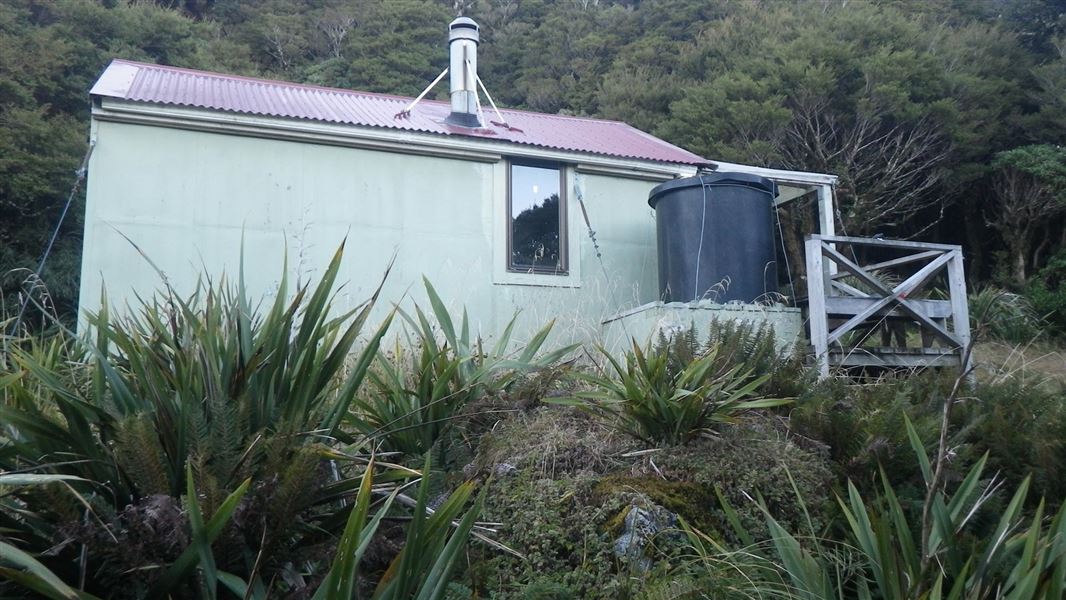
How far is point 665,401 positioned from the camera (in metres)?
4.32

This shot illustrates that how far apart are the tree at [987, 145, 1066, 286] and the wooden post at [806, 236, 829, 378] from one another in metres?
11.4

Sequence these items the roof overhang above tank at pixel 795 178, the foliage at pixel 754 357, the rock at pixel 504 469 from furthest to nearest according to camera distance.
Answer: the roof overhang above tank at pixel 795 178 → the foliage at pixel 754 357 → the rock at pixel 504 469

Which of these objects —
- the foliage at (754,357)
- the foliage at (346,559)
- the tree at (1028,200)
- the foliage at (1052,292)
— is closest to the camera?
the foliage at (346,559)

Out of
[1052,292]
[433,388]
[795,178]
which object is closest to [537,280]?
[795,178]

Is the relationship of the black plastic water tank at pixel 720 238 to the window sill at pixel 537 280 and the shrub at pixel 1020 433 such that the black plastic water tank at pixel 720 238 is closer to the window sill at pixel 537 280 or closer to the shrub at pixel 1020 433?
the window sill at pixel 537 280

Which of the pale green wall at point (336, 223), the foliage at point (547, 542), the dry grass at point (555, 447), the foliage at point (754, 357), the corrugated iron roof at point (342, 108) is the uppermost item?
the corrugated iron roof at point (342, 108)

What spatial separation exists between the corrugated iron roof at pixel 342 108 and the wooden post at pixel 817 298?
333 centimetres

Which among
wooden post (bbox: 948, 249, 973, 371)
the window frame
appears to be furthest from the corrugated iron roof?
wooden post (bbox: 948, 249, 973, 371)

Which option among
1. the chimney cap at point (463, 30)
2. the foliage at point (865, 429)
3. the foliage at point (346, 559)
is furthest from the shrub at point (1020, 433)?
the chimney cap at point (463, 30)

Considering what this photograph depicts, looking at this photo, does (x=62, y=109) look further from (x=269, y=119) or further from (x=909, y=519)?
(x=909, y=519)

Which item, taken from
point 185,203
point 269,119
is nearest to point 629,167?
point 269,119

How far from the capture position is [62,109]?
2006 centimetres

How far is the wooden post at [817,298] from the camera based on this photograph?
7602 mm

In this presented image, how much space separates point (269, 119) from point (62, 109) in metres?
13.4
